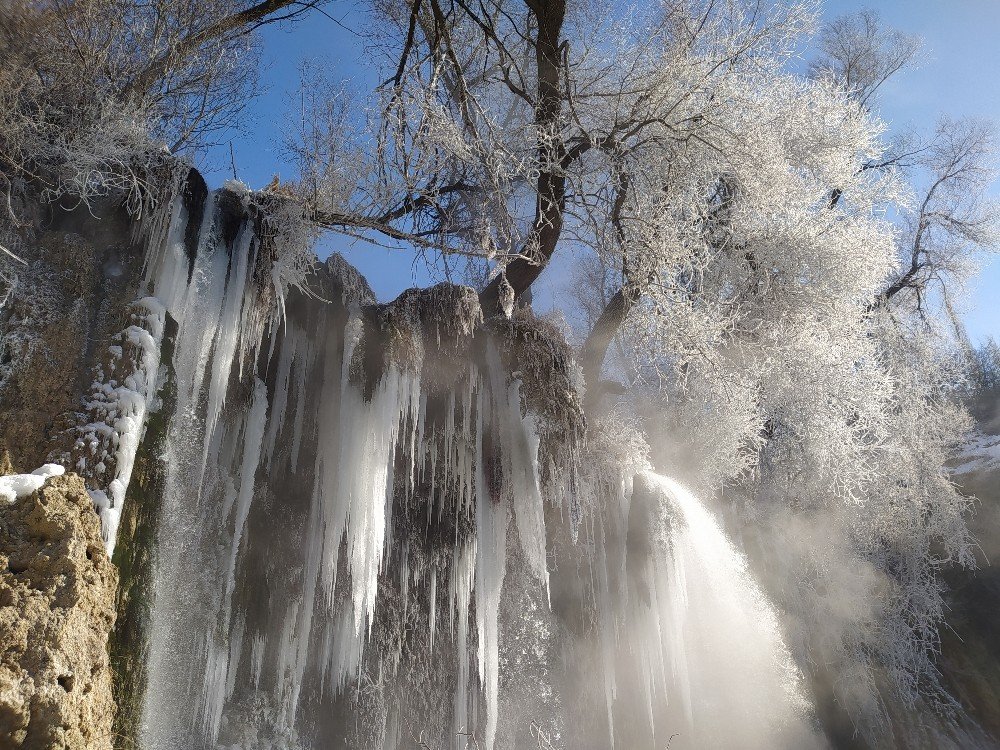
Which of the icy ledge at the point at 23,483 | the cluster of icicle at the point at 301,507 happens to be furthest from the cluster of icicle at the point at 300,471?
the icy ledge at the point at 23,483

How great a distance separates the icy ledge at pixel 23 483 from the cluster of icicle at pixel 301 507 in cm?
83

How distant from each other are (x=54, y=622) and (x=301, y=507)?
3.46m

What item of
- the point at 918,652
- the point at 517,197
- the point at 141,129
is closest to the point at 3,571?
the point at 141,129

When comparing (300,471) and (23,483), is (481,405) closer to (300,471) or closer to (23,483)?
(300,471)

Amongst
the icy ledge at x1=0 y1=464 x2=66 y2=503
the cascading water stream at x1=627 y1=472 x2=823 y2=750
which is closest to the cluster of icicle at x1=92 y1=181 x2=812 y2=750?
the cascading water stream at x1=627 y1=472 x2=823 y2=750

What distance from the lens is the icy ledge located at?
284cm

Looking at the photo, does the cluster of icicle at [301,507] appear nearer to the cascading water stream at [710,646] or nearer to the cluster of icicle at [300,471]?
the cluster of icicle at [300,471]

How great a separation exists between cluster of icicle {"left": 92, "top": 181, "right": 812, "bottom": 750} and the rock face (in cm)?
84

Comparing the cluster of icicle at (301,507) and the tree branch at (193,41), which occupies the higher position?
the tree branch at (193,41)

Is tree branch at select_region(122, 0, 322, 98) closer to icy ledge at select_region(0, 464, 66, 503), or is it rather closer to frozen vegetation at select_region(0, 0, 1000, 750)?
frozen vegetation at select_region(0, 0, 1000, 750)

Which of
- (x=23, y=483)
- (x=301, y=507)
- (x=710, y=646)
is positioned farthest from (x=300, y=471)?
(x=710, y=646)

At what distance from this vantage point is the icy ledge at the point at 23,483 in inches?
112

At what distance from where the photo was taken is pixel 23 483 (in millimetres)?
2910

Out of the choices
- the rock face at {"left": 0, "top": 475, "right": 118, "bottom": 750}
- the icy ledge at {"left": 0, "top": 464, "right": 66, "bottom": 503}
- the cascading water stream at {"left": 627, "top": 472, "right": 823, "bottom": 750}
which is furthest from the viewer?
the cascading water stream at {"left": 627, "top": 472, "right": 823, "bottom": 750}
